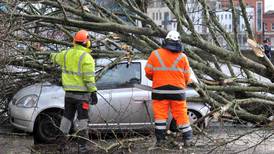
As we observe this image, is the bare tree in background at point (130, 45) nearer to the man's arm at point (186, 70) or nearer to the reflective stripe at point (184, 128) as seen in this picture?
the man's arm at point (186, 70)

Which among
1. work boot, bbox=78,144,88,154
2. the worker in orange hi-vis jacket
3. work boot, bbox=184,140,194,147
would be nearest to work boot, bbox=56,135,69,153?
work boot, bbox=78,144,88,154

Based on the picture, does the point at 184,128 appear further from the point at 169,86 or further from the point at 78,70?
the point at 78,70

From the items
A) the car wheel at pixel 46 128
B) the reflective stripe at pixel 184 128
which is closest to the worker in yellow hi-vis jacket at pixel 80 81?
the car wheel at pixel 46 128

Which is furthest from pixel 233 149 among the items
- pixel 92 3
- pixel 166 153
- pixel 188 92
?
pixel 92 3

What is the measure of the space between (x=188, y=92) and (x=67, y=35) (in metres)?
2.32

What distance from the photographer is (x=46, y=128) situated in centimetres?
797

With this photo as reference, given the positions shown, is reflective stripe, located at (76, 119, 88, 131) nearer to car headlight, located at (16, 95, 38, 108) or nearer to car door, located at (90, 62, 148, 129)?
car door, located at (90, 62, 148, 129)

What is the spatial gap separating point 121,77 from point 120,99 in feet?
1.32

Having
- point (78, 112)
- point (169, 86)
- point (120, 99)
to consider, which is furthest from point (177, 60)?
point (120, 99)

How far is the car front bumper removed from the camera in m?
7.94

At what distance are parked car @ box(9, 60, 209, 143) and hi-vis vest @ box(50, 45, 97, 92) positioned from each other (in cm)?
119

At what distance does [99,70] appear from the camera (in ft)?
26.6

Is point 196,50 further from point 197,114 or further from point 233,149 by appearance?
point 233,149

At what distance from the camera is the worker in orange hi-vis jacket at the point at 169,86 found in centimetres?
655
